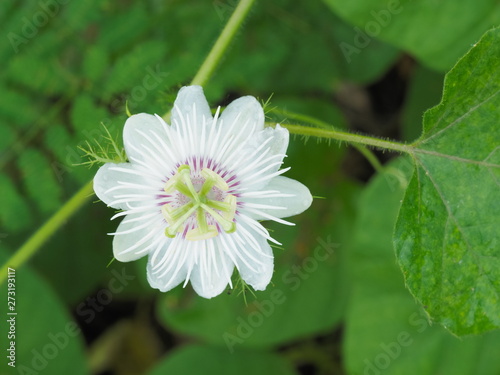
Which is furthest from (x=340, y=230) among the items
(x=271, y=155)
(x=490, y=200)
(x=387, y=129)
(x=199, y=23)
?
(x=271, y=155)

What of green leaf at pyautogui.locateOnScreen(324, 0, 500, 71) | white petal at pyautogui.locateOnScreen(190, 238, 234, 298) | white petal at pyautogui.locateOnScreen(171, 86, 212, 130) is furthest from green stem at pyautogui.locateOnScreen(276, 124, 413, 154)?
green leaf at pyautogui.locateOnScreen(324, 0, 500, 71)

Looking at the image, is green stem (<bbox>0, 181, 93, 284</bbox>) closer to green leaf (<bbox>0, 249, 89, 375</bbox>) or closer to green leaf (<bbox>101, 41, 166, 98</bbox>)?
green leaf (<bbox>101, 41, 166, 98</bbox>)

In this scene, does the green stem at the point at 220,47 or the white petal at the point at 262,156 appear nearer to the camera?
the white petal at the point at 262,156

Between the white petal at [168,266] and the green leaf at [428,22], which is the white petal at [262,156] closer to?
the white petal at [168,266]

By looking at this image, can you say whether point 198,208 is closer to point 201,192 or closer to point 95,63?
point 201,192

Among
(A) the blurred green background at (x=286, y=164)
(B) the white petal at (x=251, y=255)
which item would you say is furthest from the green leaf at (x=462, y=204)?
(A) the blurred green background at (x=286, y=164)

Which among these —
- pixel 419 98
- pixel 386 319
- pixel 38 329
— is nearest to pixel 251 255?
pixel 386 319
